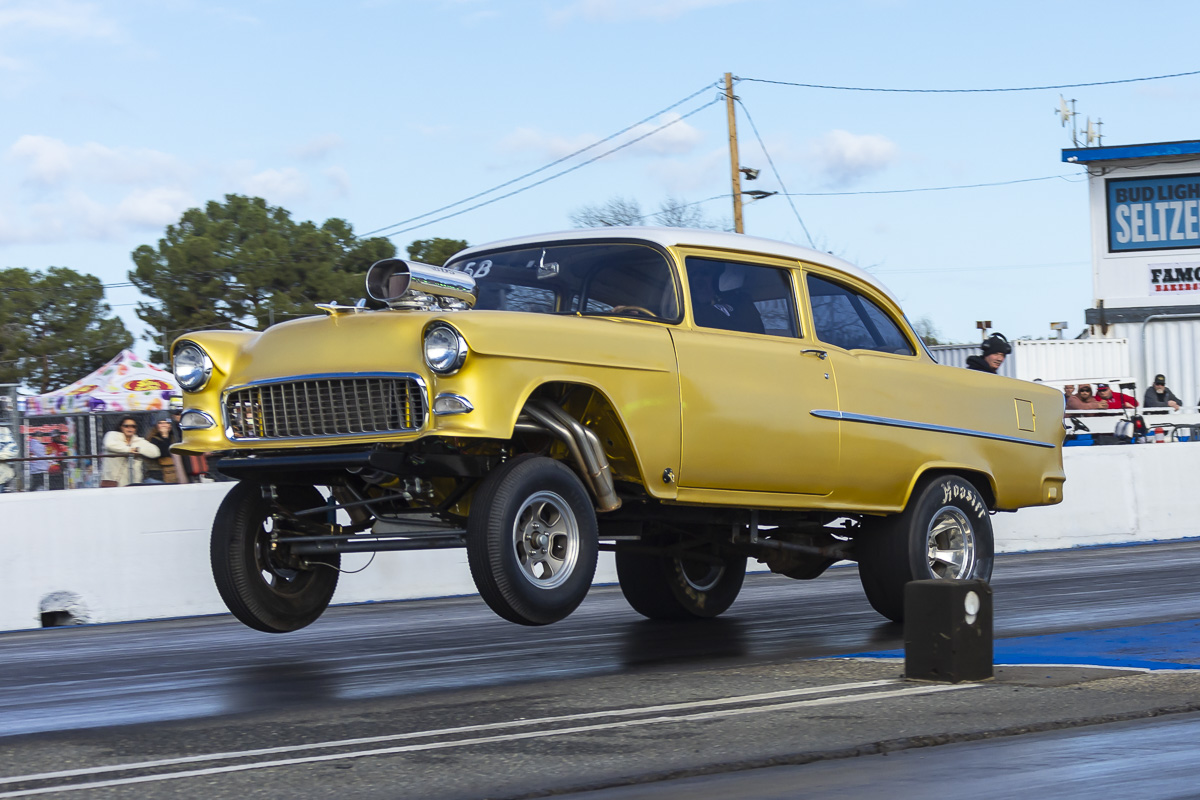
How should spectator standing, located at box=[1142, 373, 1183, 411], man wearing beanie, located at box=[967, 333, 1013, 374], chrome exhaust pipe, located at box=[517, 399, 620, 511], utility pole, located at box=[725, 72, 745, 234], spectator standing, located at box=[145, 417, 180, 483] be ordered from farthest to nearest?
utility pole, located at box=[725, 72, 745, 234]
spectator standing, located at box=[1142, 373, 1183, 411]
spectator standing, located at box=[145, 417, 180, 483]
man wearing beanie, located at box=[967, 333, 1013, 374]
chrome exhaust pipe, located at box=[517, 399, 620, 511]

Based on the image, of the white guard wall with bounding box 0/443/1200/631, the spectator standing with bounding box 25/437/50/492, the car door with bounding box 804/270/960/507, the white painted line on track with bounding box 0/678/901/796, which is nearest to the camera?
the white painted line on track with bounding box 0/678/901/796

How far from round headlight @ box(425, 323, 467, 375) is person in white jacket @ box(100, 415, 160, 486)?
25.2 ft

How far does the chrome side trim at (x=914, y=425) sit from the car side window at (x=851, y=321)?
1.44 feet

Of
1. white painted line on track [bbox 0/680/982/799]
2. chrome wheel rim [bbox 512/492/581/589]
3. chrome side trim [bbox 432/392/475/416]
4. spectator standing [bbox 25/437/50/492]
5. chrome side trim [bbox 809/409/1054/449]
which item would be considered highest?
chrome side trim [bbox 432/392/475/416]

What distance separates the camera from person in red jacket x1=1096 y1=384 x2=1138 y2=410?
26.0 metres

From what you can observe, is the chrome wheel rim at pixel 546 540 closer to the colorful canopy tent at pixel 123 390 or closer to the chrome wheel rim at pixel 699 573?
the chrome wheel rim at pixel 699 573

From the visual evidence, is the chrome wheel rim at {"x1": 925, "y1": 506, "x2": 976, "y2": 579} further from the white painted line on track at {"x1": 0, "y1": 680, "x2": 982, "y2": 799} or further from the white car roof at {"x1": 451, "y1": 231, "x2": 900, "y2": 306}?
the white painted line on track at {"x1": 0, "y1": 680, "x2": 982, "y2": 799}

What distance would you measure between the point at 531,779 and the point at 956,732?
1627 millimetres

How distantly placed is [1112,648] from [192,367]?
4.76 metres

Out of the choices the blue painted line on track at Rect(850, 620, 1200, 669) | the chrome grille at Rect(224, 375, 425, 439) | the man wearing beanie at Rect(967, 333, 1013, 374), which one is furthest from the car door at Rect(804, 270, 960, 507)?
the chrome grille at Rect(224, 375, 425, 439)

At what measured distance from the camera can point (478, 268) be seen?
7641 millimetres

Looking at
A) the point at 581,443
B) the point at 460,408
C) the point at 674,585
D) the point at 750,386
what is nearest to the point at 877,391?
the point at 750,386

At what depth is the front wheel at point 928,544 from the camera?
330 inches

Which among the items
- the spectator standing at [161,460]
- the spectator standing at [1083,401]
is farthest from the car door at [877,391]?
the spectator standing at [1083,401]
